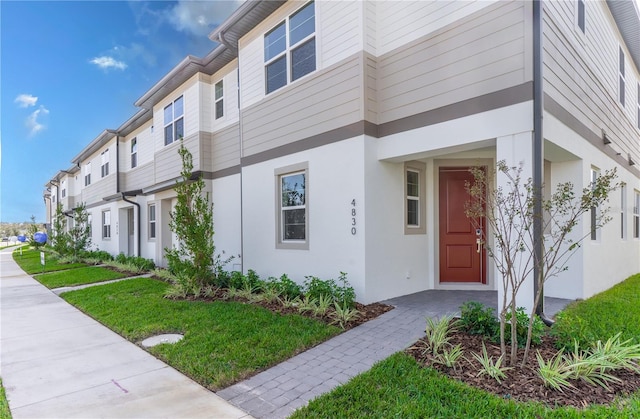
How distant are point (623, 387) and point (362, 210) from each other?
13.2 ft

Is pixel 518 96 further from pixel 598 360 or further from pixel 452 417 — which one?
pixel 452 417

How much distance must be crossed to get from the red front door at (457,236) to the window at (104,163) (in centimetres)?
1855

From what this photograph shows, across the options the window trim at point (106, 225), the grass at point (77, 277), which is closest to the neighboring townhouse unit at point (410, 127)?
the grass at point (77, 277)

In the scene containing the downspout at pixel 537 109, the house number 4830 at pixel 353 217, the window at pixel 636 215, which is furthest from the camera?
the window at pixel 636 215

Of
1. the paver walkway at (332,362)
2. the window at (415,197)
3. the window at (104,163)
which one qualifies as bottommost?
the paver walkway at (332,362)

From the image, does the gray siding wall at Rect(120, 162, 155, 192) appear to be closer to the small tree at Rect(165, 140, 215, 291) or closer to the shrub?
the small tree at Rect(165, 140, 215, 291)

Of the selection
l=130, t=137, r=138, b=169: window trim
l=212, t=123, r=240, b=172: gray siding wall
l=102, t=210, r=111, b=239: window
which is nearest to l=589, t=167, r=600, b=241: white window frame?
l=212, t=123, r=240, b=172: gray siding wall

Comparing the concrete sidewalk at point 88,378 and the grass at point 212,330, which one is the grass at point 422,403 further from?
the grass at point 212,330

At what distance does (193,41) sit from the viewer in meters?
15.5

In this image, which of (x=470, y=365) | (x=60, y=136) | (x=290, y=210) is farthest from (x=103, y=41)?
(x=60, y=136)

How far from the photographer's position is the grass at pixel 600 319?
13.9 ft

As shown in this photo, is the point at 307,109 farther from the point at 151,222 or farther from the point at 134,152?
the point at 134,152

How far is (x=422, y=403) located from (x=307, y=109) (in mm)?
6033

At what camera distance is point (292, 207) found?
26.1 feet
